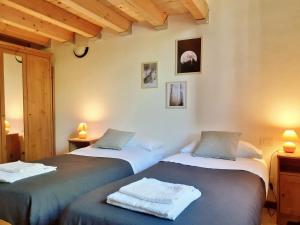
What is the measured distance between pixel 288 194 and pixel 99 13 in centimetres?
291

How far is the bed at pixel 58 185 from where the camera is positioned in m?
1.81

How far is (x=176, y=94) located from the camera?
11.6 feet

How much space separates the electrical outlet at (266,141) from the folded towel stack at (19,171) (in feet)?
7.52

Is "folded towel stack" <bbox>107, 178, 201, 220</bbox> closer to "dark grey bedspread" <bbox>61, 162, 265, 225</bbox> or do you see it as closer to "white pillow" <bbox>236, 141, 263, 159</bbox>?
"dark grey bedspread" <bbox>61, 162, 265, 225</bbox>

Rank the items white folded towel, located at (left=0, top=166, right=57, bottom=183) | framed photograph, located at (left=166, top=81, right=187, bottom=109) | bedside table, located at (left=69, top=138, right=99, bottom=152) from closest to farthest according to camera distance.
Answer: white folded towel, located at (left=0, top=166, right=57, bottom=183), framed photograph, located at (left=166, top=81, right=187, bottom=109), bedside table, located at (left=69, top=138, right=99, bottom=152)

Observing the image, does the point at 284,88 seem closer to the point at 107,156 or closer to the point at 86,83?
the point at 107,156

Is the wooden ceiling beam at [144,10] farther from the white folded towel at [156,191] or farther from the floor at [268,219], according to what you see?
the floor at [268,219]

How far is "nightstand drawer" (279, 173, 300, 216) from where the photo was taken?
257 centimetres

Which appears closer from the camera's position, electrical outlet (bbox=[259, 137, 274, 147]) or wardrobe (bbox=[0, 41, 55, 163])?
electrical outlet (bbox=[259, 137, 274, 147])

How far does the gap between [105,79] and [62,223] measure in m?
2.79

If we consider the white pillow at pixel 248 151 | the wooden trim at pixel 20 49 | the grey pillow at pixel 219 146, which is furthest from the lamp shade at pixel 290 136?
the wooden trim at pixel 20 49

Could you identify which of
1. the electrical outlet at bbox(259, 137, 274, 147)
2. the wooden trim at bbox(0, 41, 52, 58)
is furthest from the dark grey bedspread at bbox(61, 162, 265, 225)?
the wooden trim at bbox(0, 41, 52, 58)

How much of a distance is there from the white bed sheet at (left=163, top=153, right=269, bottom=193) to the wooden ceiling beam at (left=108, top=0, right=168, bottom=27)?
5.78 feet

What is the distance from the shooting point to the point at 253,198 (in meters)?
1.72
